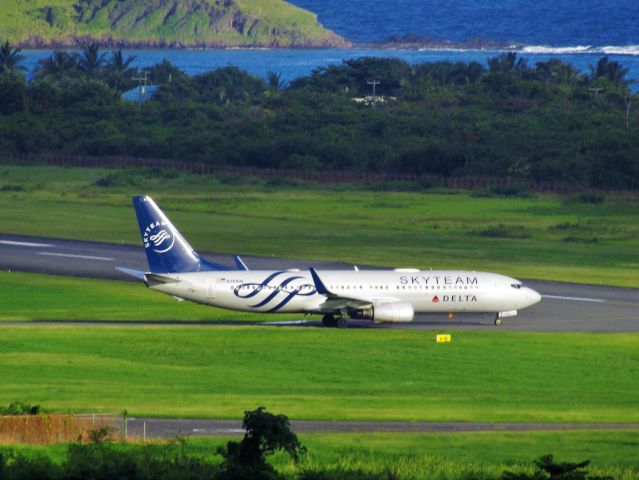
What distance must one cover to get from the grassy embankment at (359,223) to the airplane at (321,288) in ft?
77.6

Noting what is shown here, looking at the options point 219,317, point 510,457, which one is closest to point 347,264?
point 219,317

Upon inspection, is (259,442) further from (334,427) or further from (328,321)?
(328,321)

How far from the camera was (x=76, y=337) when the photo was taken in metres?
85.4

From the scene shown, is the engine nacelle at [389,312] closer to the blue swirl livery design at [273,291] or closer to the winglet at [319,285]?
the winglet at [319,285]

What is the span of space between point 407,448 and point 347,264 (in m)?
63.6

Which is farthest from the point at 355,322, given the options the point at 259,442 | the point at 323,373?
the point at 259,442

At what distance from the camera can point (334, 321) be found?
9238cm

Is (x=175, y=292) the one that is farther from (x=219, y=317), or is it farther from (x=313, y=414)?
(x=313, y=414)

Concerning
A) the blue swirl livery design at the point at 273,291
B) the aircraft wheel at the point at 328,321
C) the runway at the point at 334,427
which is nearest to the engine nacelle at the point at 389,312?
the aircraft wheel at the point at 328,321

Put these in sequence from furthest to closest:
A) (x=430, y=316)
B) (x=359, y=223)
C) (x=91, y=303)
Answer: (x=359, y=223) < (x=91, y=303) < (x=430, y=316)

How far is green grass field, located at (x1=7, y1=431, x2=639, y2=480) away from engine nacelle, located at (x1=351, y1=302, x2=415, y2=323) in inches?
1164

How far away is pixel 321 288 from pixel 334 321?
10.1 feet

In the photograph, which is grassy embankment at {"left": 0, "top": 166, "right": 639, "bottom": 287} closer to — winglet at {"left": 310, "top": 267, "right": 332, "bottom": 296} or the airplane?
the airplane

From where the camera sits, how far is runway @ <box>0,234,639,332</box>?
307 ft
